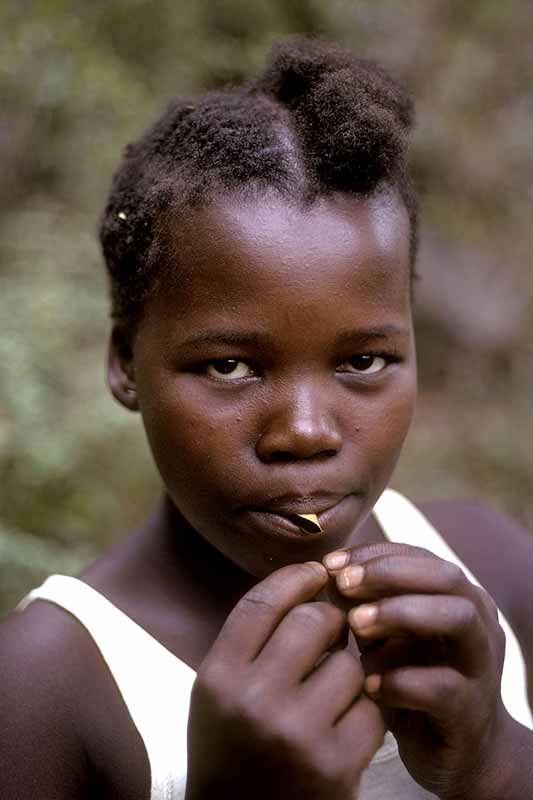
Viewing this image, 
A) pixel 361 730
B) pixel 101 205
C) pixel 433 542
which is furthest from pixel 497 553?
pixel 101 205

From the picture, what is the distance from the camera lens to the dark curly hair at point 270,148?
1332 mm

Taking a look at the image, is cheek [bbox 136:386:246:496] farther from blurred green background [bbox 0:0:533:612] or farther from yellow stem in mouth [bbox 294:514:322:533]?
blurred green background [bbox 0:0:533:612]

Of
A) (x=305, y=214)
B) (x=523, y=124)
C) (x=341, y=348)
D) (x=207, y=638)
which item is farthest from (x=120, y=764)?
(x=523, y=124)

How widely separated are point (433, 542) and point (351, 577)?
0.69m

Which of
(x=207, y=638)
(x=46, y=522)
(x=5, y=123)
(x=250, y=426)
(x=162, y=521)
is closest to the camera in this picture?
(x=250, y=426)

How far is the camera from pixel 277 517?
1.29 meters

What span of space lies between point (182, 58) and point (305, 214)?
2.78m

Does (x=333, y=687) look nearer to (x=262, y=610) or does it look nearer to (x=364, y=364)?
(x=262, y=610)

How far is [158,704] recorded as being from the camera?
143 cm

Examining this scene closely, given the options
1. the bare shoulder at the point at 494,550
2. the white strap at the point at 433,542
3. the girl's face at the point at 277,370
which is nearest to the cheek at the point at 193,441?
the girl's face at the point at 277,370

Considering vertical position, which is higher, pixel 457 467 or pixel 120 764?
pixel 120 764

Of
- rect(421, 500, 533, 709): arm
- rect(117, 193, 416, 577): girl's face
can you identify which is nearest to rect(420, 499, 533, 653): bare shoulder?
rect(421, 500, 533, 709): arm

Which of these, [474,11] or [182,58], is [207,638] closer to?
[182,58]

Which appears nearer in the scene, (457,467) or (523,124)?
(457,467)
